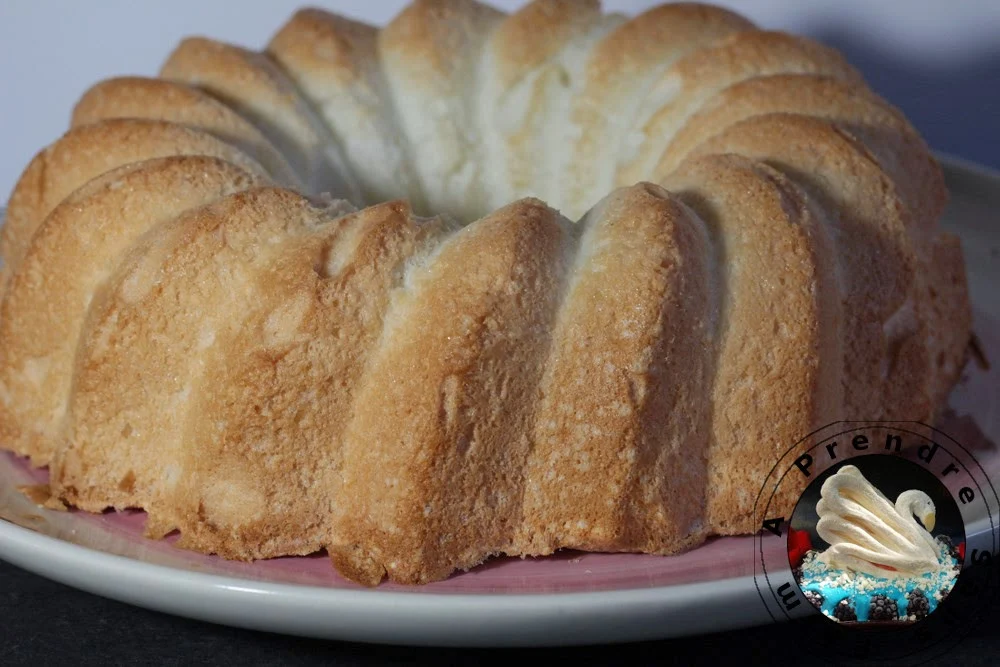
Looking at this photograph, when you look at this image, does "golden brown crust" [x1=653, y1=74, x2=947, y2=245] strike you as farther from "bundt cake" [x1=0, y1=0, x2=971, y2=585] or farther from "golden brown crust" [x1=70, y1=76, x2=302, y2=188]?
"golden brown crust" [x1=70, y1=76, x2=302, y2=188]

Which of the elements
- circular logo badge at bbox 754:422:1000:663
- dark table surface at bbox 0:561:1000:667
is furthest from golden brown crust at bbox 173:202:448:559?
circular logo badge at bbox 754:422:1000:663

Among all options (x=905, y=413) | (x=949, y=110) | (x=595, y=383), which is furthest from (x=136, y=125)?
(x=949, y=110)

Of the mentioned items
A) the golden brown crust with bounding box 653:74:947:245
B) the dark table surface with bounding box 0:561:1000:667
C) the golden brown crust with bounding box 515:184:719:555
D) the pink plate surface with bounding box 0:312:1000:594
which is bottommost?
the dark table surface with bounding box 0:561:1000:667

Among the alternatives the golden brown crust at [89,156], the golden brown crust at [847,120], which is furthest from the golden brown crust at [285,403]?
the golden brown crust at [847,120]

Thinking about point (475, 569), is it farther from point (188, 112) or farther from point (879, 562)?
point (188, 112)

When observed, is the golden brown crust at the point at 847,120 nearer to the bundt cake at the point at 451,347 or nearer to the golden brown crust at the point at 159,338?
the bundt cake at the point at 451,347

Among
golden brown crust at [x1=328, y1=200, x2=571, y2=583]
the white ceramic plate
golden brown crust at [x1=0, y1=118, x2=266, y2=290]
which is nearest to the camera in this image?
the white ceramic plate

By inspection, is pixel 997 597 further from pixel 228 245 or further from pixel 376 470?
pixel 228 245

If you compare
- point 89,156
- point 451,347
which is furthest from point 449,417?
point 89,156
